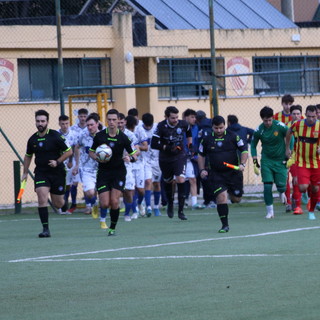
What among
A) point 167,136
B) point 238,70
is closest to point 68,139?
point 167,136

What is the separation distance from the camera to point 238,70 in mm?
30812

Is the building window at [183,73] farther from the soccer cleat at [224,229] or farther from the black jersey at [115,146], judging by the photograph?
the soccer cleat at [224,229]

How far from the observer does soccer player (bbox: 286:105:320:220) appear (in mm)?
17797

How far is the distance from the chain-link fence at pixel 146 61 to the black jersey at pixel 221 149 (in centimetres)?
965

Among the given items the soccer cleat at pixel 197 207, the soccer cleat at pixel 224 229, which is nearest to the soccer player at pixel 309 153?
the soccer cleat at pixel 224 229

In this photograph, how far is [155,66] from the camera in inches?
1165

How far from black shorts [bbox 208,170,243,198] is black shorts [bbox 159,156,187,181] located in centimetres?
285

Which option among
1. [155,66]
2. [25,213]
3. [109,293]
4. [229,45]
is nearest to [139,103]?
[155,66]

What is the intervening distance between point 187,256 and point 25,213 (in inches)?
442

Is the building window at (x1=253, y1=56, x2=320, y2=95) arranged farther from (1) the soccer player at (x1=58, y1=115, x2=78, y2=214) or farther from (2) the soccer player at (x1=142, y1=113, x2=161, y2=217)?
(2) the soccer player at (x1=142, y1=113, x2=161, y2=217)

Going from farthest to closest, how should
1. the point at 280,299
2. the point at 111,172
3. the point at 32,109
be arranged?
1. the point at 32,109
2. the point at 111,172
3. the point at 280,299

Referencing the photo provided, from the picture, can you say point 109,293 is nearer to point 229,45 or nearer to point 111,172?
point 111,172

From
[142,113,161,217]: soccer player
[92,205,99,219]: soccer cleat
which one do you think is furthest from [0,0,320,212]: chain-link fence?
[92,205,99,219]: soccer cleat

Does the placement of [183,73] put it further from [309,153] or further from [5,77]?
[309,153]
